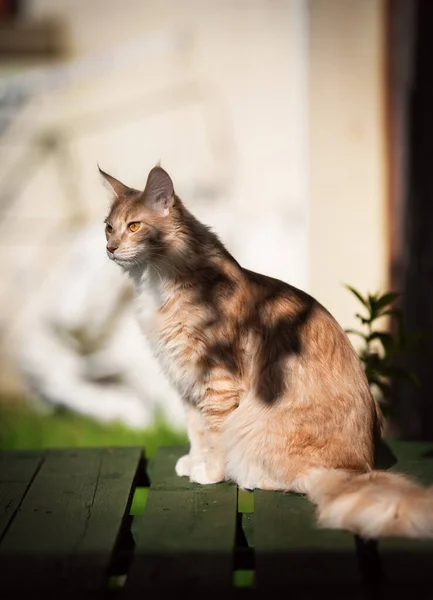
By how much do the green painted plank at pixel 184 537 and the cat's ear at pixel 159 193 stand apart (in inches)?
37.6

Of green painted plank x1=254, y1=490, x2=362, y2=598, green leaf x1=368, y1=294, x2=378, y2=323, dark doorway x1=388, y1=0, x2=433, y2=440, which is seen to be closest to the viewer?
green painted plank x1=254, y1=490, x2=362, y2=598

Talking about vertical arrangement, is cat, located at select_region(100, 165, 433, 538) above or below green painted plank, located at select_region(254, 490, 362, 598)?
above

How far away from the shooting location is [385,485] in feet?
7.58

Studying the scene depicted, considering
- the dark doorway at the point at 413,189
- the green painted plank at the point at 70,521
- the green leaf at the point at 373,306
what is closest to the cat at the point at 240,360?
the green painted plank at the point at 70,521

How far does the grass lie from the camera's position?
4.91 metres

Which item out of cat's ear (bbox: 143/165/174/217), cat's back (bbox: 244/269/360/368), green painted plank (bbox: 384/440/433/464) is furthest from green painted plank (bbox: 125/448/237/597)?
cat's ear (bbox: 143/165/174/217)

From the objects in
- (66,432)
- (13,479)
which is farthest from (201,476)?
(66,432)

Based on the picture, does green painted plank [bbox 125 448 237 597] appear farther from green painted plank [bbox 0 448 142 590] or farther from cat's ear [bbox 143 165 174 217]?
cat's ear [bbox 143 165 174 217]

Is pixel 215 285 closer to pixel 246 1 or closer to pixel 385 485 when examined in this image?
pixel 385 485

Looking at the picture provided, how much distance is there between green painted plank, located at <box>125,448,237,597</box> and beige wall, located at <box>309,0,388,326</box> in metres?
2.75

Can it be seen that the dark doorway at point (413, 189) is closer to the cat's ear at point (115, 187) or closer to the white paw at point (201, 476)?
the white paw at point (201, 476)

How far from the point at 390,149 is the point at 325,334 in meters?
2.90

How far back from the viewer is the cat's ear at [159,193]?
2.83m

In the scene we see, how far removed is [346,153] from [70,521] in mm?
3553
